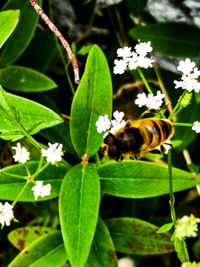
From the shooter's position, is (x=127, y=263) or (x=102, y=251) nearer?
(x=102, y=251)

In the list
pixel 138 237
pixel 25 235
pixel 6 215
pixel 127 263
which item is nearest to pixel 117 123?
pixel 6 215

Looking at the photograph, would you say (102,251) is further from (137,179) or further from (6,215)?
(6,215)

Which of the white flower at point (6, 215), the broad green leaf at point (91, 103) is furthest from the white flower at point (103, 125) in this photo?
the white flower at point (6, 215)

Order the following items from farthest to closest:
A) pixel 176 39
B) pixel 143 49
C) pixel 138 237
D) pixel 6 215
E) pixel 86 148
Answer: pixel 176 39 → pixel 138 237 → pixel 86 148 → pixel 143 49 → pixel 6 215

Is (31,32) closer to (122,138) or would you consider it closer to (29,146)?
(29,146)

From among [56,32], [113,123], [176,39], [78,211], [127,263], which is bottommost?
[127,263]

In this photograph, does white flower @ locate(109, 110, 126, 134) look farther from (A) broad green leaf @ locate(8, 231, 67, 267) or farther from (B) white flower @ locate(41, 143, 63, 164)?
(A) broad green leaf @ locate(8, 231, 67, 267)

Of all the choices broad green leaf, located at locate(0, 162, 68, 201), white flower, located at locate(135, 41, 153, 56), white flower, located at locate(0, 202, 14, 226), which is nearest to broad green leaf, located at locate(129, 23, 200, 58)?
white flower, located at locate(135, 41, 153, 56)

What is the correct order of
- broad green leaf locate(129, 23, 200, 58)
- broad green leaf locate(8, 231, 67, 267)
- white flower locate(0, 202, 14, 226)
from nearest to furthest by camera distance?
white flower locate(0, 202, 14, 226), broad green leaf locate(8, 231, 67, 267), broad green leaf locate(129, 23, 200, 58)
